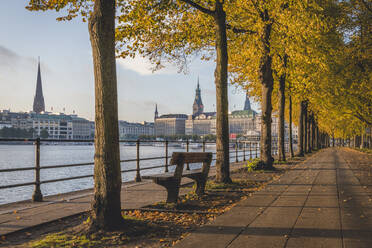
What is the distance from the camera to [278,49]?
15375 millimetres

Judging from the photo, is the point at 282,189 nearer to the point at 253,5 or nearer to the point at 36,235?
the point at 36,235

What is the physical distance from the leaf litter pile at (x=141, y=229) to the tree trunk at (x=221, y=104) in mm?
2849

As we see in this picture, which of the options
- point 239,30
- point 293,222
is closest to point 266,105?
point 239,30

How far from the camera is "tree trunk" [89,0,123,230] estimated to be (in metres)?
5.19

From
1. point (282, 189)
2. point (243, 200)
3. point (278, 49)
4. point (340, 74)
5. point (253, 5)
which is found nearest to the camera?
point (243, 200)

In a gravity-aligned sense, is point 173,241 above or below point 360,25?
below

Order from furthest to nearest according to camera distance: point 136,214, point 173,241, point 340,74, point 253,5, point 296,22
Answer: point 340,74 < point 253,5 < point 296,22 < point 136,214 < point 173,241

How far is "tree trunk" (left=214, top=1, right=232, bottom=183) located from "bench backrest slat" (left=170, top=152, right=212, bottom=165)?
2288 mm

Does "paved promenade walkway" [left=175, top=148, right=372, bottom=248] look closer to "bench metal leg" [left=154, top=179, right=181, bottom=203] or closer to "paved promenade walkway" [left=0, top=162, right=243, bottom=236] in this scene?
"bench metal leg" [left=154, top=179, right=181, bottom=203]

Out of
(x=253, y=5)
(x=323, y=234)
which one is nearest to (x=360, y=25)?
(x=253, y=5)

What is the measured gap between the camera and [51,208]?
6.91 metres

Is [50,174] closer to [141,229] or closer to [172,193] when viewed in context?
[172,193]

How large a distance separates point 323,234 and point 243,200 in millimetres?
2874

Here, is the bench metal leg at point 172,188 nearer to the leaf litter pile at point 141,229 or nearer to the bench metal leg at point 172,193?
the bench metal leg at point 172,193
